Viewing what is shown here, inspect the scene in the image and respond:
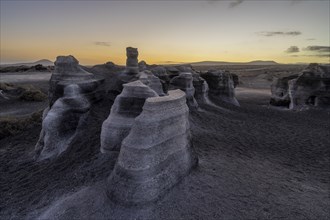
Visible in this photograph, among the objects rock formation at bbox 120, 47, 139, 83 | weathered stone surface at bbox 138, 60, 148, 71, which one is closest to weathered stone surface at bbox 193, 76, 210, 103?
rock formation at bbox 120, 47, 139, 83

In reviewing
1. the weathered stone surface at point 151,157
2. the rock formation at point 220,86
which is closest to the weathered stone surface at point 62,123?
the weathered stone surface at point 151,157

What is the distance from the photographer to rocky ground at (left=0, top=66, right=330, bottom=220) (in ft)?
27.2

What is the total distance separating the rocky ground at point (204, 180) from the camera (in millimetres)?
8297

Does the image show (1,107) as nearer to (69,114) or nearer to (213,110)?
(69,114)

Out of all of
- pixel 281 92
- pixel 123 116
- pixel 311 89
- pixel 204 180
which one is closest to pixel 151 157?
pixel 204 180

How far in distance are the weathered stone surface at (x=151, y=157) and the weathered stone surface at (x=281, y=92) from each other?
105 ft

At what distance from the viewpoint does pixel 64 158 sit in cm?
1388

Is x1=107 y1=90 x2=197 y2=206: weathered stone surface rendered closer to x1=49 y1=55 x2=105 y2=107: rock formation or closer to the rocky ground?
the rocky ground

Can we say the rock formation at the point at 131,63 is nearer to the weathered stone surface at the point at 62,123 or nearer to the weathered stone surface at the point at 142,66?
the weathered stone surface at the point at 62,123

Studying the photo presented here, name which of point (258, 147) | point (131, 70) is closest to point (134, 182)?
point (258, 147)

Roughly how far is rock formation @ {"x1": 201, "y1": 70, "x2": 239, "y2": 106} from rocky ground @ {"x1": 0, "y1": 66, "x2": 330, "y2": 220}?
A: 46.7 ft

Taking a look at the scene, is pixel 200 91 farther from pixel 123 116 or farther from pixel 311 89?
pixel 123 116

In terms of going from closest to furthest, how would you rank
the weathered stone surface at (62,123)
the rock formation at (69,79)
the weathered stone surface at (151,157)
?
the weathered stone surface at (151,157)
the weathered stone surface at (62,123)
the rock formation at (69,79)

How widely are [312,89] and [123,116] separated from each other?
28697 mm
